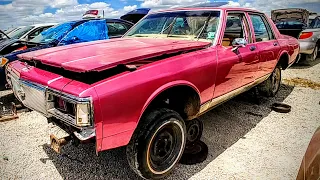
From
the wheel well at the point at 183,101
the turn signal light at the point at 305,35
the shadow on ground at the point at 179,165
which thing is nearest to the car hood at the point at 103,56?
the wheel well at the point at 183,101

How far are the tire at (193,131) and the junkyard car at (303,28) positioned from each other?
21.9 ft

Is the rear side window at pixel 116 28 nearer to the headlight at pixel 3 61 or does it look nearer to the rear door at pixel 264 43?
the headlight at pixel 3 61

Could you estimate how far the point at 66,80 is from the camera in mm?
2143

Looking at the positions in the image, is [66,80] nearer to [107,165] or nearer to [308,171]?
[107,165]

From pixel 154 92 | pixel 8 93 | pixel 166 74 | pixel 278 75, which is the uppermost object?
pixel 166 74

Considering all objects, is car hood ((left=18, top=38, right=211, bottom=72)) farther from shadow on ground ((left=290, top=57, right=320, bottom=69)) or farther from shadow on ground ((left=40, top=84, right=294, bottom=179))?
shadow on ground ((left=290, top=57, right=320, bottom=69))

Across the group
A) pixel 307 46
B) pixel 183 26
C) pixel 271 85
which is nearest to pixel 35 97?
pixel 183 26

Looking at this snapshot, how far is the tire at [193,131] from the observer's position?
3.17m

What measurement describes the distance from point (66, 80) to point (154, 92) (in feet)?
2.59

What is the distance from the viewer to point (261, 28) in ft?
14.3

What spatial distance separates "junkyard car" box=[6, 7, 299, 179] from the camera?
199 centimetres

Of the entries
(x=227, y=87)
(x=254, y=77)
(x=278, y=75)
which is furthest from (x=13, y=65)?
(x=278, y=75)

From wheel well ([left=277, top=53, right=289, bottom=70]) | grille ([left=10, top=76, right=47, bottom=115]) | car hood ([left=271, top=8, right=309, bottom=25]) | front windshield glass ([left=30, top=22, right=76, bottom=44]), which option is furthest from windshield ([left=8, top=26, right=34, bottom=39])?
car hood ([left=271, top=8, right=309, bottom=25])

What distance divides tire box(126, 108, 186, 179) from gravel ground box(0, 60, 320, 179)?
9.3 inches
